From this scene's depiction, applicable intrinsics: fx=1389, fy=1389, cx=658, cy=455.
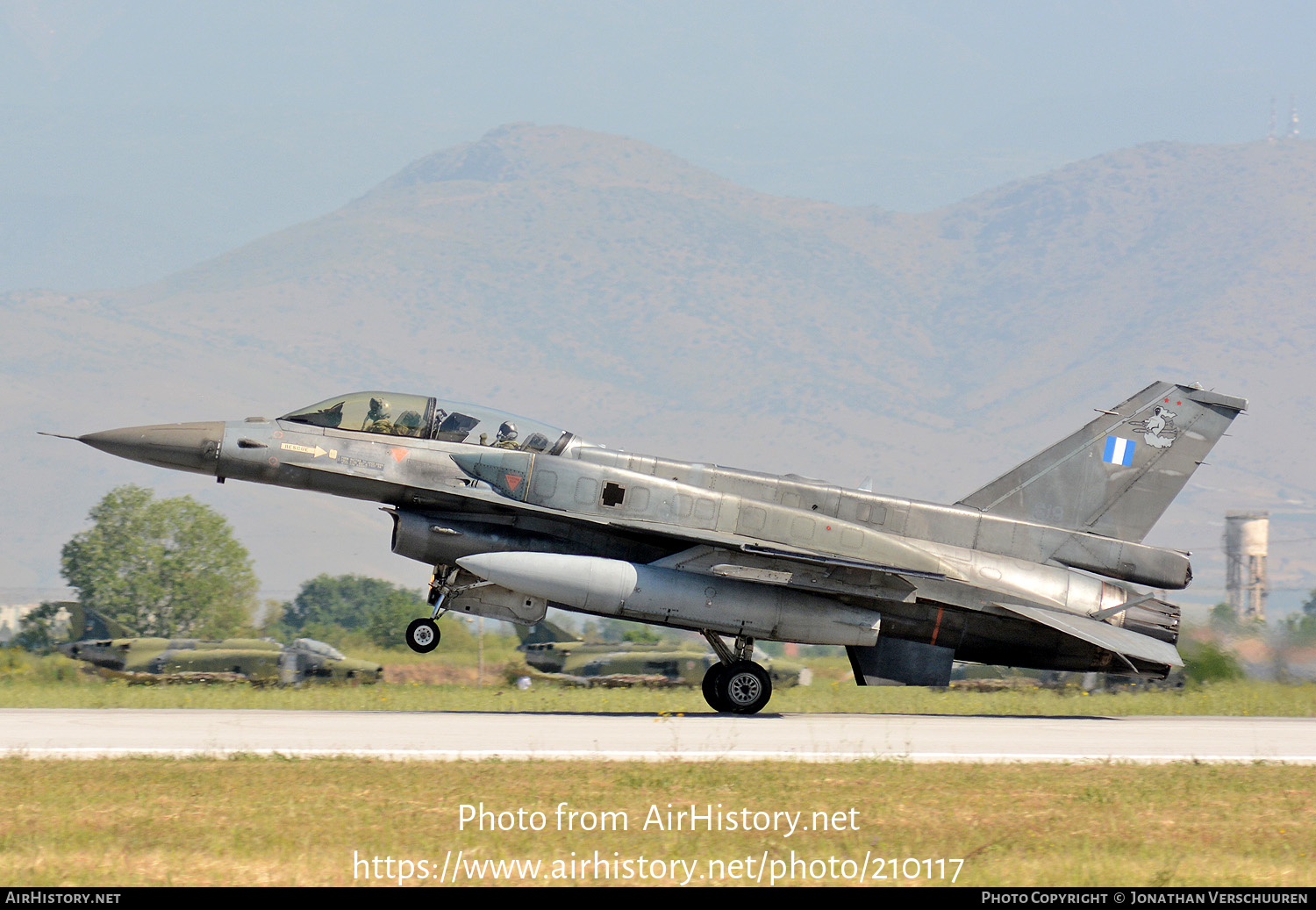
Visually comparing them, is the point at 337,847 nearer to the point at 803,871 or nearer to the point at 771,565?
the point at 803,871

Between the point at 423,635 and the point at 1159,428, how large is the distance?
10452mm

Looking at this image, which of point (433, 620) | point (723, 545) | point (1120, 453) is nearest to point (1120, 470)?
point (1120, 453)

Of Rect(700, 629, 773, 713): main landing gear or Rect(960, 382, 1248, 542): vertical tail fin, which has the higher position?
Rect(960, 382, 1248, 542): vertical tail fin

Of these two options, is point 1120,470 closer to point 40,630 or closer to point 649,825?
point 649,825

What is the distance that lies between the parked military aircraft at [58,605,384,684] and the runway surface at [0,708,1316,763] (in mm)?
6180

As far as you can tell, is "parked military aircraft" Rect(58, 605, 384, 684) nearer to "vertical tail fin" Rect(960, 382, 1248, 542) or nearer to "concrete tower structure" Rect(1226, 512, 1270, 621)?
"vertical tail fin" Rect(960, 382, 1248, 542)

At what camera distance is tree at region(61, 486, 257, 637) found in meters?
51.4

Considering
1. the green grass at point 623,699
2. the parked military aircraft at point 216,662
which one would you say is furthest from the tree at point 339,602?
the green grass at point 623,699

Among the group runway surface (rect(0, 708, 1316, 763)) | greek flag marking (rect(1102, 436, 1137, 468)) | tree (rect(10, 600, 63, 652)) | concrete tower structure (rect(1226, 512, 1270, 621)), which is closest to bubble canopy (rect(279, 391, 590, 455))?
runway surface (rect(0, 708, 1316, 763))

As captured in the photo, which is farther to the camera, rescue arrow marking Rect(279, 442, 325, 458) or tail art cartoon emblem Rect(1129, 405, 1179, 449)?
tail art cartoon emblem Rect(1129, 405, 1179, 449)

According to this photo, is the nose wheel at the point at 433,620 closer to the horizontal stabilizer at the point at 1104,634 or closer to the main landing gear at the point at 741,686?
Result: the main landing gear at the point at 741,686

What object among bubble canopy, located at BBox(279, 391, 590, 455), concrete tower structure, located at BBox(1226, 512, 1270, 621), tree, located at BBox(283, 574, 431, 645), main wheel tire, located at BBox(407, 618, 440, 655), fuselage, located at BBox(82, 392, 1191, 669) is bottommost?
tree, located at BBox(283, 574, 431, 645)

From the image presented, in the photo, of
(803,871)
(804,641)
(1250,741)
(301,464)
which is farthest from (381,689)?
(803,871)

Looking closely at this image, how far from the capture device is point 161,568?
57.5m
